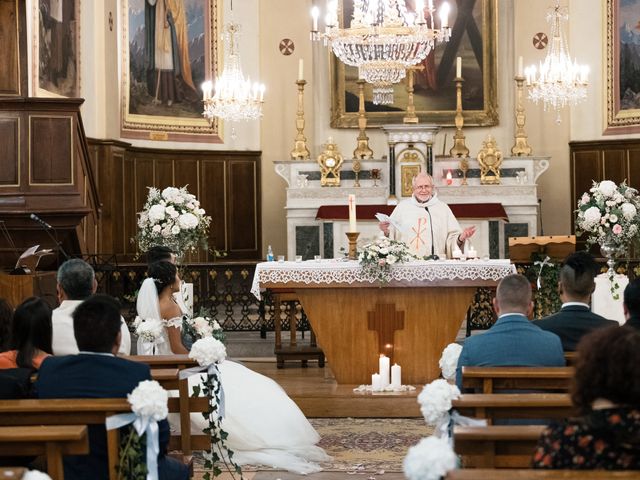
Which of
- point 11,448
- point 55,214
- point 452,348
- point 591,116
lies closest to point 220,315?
point 55,214

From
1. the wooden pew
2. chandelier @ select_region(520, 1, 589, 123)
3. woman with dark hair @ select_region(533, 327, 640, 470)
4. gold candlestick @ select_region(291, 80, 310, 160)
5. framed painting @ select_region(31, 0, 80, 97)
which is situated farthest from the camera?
gold candlestick @ select_region(291, 80, 310, 160)

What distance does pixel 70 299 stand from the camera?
20.9 ft

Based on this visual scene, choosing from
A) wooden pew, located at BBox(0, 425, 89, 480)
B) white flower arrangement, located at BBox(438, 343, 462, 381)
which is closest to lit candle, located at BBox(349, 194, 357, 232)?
white flower arrangement, located at BBox(438, 343, 462, 381)

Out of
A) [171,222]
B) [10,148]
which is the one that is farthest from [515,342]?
[10,148]

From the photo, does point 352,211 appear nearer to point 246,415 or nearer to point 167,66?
point 246,415

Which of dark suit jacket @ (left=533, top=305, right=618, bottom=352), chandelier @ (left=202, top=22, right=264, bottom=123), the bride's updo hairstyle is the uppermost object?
chandelier @ (left=202, top=22, right=264, bottom=123)

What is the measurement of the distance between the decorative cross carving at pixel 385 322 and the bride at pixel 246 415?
212cm

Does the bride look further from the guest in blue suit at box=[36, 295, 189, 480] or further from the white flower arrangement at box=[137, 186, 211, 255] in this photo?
the white flower arrangement at box=[137, 186, 211, 255]

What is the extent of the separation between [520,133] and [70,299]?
1226 cm

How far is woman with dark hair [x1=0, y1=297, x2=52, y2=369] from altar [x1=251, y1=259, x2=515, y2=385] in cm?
457

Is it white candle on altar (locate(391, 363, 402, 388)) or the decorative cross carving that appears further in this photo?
the decorative cross carving

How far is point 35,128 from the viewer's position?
494 inches

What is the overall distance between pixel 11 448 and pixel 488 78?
15388mm

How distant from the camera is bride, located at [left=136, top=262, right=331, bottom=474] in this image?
7418mm
